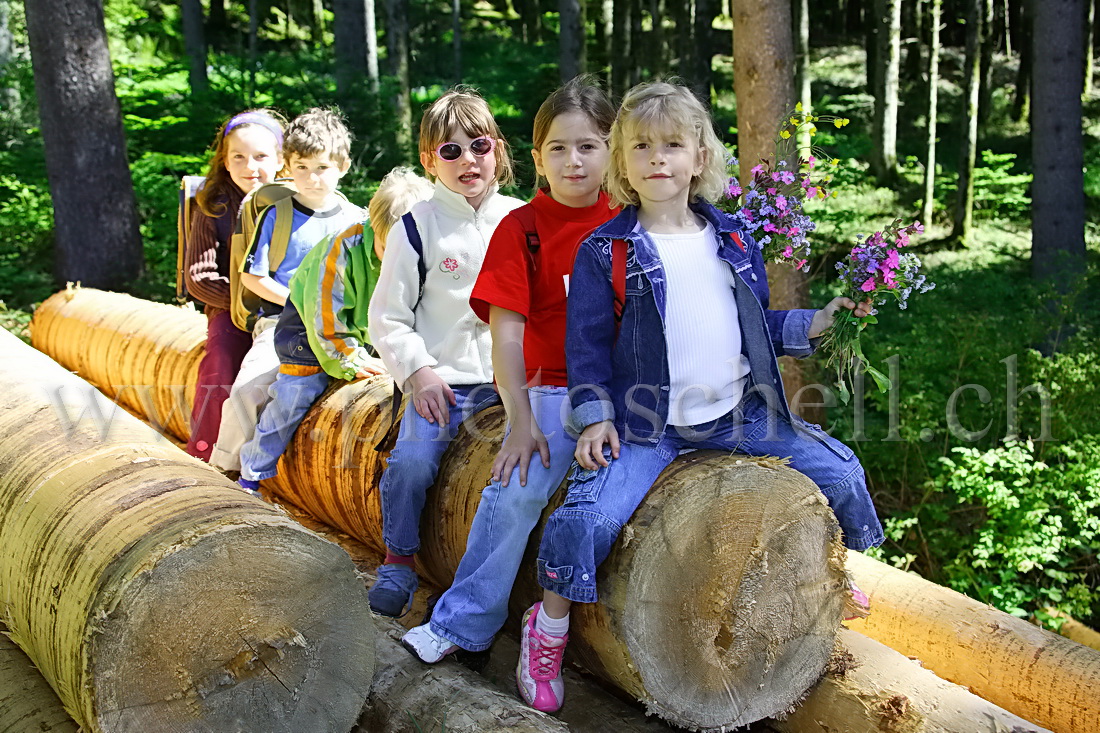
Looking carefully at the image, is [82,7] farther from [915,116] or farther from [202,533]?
[915,116]

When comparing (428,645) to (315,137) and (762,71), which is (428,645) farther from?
(762,71)

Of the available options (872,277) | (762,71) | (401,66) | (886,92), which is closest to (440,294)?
(872,277)

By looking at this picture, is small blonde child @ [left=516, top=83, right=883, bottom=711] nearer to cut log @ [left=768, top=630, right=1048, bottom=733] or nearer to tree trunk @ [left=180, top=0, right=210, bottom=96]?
cut log @ [left=768, top=630, right=1048, bottom=733]

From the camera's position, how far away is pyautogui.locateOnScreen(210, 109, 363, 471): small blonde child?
4230 mm

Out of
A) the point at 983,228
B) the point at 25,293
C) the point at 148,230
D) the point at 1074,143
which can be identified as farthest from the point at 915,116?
the point at 25,293

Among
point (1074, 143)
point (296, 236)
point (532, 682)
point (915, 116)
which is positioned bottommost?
point (532, 682)

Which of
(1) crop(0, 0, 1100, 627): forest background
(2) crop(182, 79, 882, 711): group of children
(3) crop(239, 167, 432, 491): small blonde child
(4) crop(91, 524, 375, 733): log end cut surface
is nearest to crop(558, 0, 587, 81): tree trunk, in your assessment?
(1) crop(0, 0, 1100, 627): forest background

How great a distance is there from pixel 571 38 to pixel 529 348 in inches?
513

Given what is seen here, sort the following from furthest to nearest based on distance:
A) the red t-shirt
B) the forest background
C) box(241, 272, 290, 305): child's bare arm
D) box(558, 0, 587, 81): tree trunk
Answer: box(558, 0, 587, 81): tree trunk < the forest background < box(241, 272, 290, 305): child's bare arm < the red t-shirt

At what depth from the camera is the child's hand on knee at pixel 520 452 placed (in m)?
2.72

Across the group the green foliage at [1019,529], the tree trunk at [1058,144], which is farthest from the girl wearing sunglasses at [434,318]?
the tree trunk at [1058,144]

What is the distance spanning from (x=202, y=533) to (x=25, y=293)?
325 inches

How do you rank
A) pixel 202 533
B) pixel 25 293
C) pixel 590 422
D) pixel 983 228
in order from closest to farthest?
1. pixel 202 533
2. pixel 590 422
3. pixel 25 293
4. pixel 983 228

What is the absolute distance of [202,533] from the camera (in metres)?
2.30
